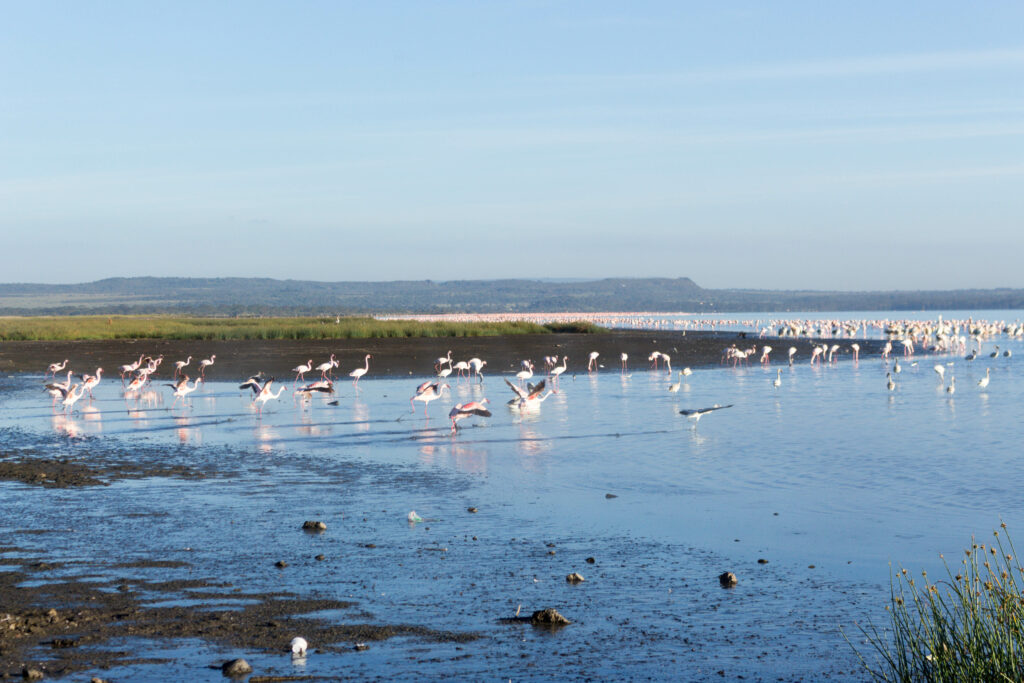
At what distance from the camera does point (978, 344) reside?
47.6 m

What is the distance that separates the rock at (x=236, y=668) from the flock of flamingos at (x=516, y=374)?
34.5ft

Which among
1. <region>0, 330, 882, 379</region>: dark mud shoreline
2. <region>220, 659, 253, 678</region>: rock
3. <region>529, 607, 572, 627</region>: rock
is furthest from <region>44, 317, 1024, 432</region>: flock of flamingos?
<region>220, 659, 253, 678</region>: rock

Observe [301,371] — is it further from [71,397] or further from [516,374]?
[71,397]

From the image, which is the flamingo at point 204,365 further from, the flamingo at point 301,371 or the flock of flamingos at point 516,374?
→ the flamingo at point 301,371

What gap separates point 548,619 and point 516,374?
23280 mm

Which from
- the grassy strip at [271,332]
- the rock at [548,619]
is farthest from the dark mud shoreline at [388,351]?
the rock at [548,619]

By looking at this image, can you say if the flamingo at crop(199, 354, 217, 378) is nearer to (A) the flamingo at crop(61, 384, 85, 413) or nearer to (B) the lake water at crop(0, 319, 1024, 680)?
(A) the flamingo at crop(61, 384, 85, 413)

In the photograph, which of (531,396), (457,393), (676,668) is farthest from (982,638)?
(457,393)

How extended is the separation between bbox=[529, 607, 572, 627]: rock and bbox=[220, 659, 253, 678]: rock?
5.86ft

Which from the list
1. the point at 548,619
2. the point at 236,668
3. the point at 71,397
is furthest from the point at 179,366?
the point at 236,668

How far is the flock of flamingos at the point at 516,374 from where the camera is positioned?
19688 mm

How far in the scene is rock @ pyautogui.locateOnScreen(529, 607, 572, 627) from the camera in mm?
6676

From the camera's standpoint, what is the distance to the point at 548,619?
6688 millimetres

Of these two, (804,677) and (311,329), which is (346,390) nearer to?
(804,677)
